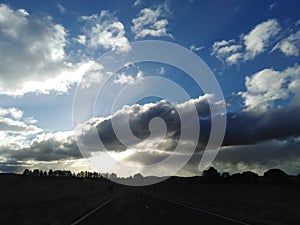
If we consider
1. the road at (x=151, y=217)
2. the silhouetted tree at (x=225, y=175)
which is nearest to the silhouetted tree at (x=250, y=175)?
the silhouetted tree at (x=225, y=175)

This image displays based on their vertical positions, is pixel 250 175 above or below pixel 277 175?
above

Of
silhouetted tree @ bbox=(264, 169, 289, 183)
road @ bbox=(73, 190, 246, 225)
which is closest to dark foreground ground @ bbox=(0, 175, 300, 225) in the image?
road @ bbox=(73, 190, 246, 225)

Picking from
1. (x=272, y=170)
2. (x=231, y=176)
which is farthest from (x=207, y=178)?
(x=272, y=170)

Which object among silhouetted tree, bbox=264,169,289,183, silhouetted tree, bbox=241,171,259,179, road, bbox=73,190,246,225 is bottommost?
road, bbox=73,190,246,225

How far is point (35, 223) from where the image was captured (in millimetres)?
15570

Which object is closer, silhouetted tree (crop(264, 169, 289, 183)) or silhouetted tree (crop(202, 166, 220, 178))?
silhouetted tree (crop(264, 169, 289, 183))

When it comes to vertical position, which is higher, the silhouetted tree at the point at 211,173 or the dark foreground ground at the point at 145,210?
the silhouetted tree at the point at 211,173

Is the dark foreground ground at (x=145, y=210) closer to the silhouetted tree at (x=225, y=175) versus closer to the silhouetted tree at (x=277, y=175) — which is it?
the silhouetted tree at (x=277, y=175)

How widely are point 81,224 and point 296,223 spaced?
9313 mm

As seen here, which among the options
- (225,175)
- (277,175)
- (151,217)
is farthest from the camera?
(225,175)

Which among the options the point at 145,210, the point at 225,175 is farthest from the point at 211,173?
the point at 145,210

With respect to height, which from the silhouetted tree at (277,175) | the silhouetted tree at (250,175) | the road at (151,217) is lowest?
the road at (151,217)

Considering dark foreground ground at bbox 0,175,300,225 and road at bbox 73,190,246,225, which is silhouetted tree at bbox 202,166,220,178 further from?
road at bbox 73,190,246,225

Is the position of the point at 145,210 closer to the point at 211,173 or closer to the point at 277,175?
the point at 277,175
